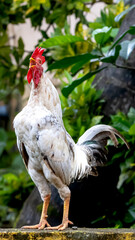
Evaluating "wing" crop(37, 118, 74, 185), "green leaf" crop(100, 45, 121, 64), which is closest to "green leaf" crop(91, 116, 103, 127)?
"green leaf" crop(100, 45, 121, 64)

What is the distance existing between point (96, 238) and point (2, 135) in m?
3.10

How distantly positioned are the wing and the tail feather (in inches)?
A: 7.4

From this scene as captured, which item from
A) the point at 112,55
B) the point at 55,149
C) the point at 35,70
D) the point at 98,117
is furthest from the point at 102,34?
the point at 55,149

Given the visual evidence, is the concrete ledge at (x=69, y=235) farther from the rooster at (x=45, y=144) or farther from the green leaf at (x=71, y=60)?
the green leaf at (x=71, y=60)

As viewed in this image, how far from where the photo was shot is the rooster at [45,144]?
2.01 m

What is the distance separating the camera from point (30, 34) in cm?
682

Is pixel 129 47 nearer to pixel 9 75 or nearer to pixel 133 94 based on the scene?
pixel 133 94

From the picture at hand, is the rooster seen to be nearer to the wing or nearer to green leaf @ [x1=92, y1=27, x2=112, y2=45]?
the wing

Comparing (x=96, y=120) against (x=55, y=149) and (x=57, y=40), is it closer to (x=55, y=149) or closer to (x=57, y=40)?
(x=57, y=40)

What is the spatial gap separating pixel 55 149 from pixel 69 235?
434 millimetres

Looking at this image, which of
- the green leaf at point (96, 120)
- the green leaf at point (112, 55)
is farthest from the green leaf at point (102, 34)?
the green leaf at point (96, 120)

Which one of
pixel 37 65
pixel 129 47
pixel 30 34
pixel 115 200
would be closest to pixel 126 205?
pixel 115 200

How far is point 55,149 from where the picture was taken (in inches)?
79.9

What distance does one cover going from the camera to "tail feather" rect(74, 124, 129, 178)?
2.32 m
